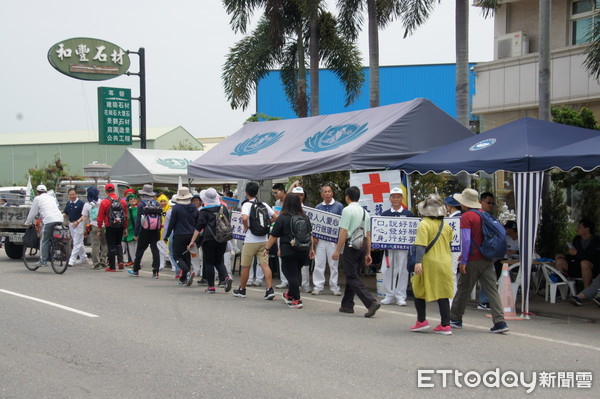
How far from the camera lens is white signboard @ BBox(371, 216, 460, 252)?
35.4 ft

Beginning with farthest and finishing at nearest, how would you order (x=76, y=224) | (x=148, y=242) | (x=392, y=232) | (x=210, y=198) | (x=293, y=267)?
(x=76, y=224) → (x=148, y=242) → (x=210, y=198) → (x=392, y=232) → (x=293, y=267)

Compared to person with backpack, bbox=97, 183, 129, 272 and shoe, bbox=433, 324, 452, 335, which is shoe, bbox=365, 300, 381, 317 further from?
person with backpack, bbox=97, 183, 129, 272

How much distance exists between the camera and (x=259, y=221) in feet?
36.1

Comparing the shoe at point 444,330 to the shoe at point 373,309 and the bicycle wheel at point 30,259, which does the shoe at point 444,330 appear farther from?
the bicycle wheel at point 30,259

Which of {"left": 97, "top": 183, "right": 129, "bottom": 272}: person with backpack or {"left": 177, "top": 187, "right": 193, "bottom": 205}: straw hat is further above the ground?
{"left": 177, "top": 187, "right": 193, "bottom": 205}: straw hat

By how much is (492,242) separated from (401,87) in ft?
133

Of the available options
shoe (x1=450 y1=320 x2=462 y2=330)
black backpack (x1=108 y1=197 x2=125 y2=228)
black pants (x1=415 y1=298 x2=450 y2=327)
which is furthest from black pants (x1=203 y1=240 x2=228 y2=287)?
shoe (x1=450 y1=320 x2=462 y2=330)

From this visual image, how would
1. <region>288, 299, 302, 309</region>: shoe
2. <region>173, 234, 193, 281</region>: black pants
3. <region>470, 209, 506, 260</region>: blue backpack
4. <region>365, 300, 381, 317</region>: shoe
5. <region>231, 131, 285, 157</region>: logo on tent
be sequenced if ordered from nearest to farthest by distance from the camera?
<region>470, 209, 506, 260</region>: blue backpack < <region>365, 300, 381, 317</region>: shoe < <region>288, 299, 302, 309</region>: shoe < <region>173, 234, 193, 281</region>: black pants < <region>231, 131, 285, 157</region>: logo on tent

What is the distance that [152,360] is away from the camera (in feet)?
22.6

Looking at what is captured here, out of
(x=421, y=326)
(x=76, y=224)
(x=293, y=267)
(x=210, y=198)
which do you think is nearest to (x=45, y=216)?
(x=76, y=224)

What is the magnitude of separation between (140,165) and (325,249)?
36.1ft

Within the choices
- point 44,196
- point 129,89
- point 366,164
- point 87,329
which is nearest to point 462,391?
Answer: point 87,329

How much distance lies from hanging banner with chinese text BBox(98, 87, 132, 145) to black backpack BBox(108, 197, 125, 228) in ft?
43.2
